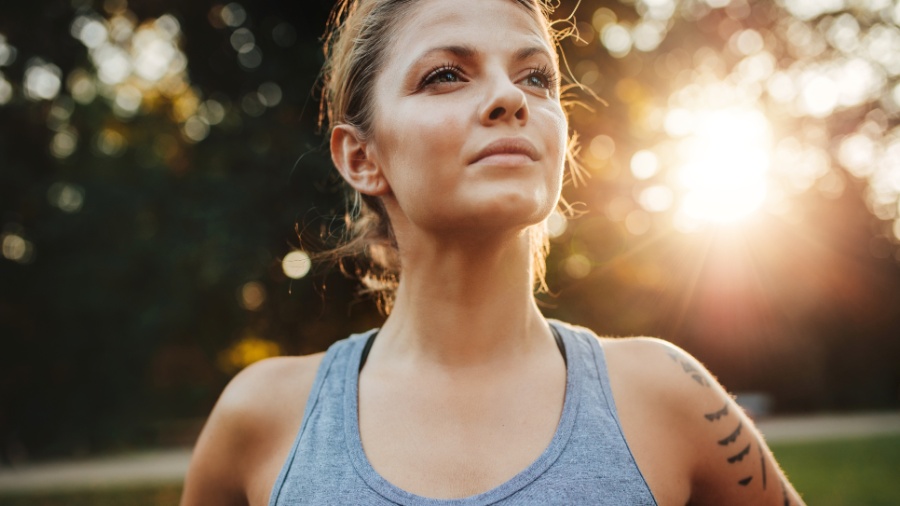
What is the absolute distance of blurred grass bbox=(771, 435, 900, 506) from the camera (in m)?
9.17

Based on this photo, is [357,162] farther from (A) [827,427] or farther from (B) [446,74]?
(A) [827,427]

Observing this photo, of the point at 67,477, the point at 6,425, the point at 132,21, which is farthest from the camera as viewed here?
the point at 6,425

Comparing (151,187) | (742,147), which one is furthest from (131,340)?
(742,147)

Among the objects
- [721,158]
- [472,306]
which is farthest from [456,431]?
[721,158]

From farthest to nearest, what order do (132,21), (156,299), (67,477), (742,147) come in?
1. (156,299)
2. (67,477)
3. (742,147)
4. (132,21)

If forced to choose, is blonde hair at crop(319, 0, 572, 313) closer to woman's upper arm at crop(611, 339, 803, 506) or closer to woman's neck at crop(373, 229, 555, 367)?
woman's neck at crop(373, 229, 555, 367)

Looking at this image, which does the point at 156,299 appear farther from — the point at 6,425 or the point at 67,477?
the point at 6,425

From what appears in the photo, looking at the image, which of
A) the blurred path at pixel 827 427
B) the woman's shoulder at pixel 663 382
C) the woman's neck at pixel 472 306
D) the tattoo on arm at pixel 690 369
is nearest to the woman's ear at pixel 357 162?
the woman's neck at pixel 472 306

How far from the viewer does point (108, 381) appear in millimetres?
19969

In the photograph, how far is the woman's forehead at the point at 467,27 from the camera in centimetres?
220

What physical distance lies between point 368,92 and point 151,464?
14.7m

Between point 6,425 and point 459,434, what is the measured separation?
20718 mm

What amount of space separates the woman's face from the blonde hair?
82 millimetres

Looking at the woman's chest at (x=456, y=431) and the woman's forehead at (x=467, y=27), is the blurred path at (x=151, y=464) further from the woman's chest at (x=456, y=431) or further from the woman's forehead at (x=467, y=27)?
the woman's forehead at (x=467, y=27)
